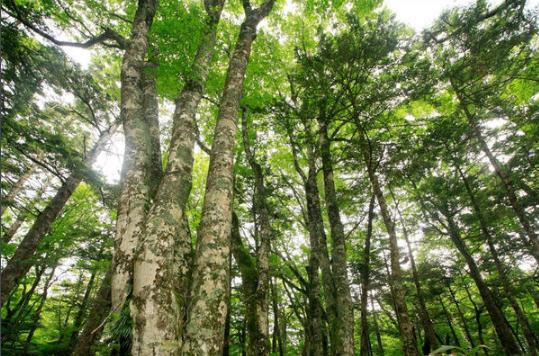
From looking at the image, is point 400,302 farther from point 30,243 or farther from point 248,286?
point 30,243

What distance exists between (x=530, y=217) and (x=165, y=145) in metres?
17.4

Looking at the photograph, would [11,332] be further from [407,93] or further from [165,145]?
[407,93]

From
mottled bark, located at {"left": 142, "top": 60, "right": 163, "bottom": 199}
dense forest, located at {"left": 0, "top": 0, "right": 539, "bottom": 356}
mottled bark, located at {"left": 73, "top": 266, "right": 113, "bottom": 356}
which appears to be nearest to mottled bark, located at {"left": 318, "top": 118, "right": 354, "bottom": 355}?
dense forest, located at {"left": 0, "top": 0, "right": 539, "bottom": 356}

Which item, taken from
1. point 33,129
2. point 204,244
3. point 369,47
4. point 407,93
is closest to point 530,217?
point 407,93

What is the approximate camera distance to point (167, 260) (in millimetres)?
3410

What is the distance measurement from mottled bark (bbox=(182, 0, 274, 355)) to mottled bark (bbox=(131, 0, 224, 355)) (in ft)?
0.80

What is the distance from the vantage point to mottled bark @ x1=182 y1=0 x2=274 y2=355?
303cm

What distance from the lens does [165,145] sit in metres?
13.9

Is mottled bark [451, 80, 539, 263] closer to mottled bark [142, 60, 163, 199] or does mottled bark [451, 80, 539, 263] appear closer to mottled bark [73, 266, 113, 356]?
mottled bark [142, 60, 163, 199]

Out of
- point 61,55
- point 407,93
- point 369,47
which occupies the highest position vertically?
point 61,55

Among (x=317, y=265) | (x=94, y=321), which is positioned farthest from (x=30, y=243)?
(x=317, y=265)

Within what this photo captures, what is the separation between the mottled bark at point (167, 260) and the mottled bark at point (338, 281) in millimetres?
4923

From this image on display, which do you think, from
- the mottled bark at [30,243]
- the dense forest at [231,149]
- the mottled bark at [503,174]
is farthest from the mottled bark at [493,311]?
the mottled bark at [30,243]

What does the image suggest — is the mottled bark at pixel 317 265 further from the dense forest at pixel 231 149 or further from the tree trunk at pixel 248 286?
the tree trunk at pixel 248 286
